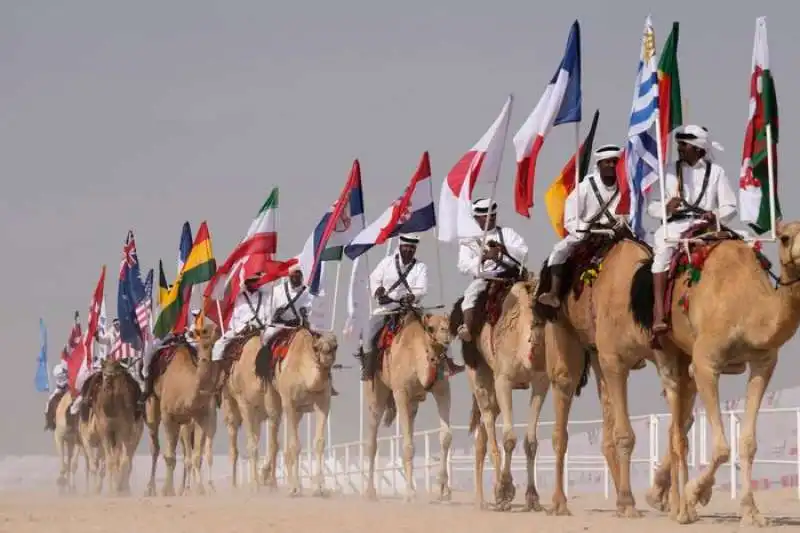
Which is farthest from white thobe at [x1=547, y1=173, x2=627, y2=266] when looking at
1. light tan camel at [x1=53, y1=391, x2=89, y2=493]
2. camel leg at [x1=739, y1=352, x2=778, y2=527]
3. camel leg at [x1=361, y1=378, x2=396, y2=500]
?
light tan camel at [x1=53, y1=391, x2=89, y2=493]

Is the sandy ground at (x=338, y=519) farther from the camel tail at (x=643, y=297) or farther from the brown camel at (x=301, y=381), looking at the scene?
the brown camel at (x=301, y=381)

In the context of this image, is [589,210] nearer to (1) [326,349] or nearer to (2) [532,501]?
(2) [532,501]

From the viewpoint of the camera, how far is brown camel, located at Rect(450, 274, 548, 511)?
23.2 metres

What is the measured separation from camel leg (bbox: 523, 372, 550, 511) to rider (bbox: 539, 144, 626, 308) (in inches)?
96.2

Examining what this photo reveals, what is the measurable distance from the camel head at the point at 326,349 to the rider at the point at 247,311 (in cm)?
435

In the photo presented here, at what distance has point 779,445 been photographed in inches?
1139

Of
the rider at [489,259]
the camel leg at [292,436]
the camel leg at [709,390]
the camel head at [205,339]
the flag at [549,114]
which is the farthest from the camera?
the camel head at [205,339]

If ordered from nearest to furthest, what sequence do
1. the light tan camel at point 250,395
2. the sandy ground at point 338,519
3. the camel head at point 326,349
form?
the sandy ground at point 338,519, the camel head at point 326,349, the light tan camel at point 250,395

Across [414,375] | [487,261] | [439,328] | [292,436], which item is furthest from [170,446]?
[487,261]

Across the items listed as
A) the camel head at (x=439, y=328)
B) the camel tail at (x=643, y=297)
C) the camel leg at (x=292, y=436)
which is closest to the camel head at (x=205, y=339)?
the camel leg at (x=292, y=436)

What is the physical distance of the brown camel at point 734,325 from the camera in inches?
→ 677

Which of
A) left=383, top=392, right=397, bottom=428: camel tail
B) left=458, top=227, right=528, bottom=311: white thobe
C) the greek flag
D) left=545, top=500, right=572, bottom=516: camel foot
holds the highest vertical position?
the greek flag

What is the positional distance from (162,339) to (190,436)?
7.26 ft

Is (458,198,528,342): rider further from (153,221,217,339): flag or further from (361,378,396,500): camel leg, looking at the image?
(153,221,217,339): flag
